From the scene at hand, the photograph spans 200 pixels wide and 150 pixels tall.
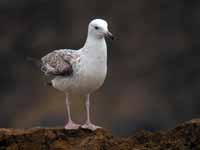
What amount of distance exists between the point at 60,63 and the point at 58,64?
0.03 m

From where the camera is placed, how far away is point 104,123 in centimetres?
3005

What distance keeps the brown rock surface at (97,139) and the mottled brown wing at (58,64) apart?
1203mm

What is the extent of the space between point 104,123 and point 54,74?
14449mm

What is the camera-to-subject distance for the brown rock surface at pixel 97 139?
541 inches

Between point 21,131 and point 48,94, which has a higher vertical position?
point 21,131

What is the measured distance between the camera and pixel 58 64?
50.9ft

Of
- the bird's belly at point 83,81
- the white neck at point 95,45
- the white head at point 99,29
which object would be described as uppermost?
the white head at point 99,29

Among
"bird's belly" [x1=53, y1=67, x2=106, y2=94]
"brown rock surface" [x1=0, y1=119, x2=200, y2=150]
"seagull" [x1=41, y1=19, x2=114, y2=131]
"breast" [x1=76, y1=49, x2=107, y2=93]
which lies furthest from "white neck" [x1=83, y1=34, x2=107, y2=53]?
"brown rock surface" [x1=0, y1=119, x2=200, y2=150]

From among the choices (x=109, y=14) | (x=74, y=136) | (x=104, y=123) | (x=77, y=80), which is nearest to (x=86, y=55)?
(x=77, y=80)

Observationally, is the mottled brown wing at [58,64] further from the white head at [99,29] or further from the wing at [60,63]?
the white head at [99,29]

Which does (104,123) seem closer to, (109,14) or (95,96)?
(95,96)

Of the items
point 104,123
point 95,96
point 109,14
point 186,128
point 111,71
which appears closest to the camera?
point 186,128

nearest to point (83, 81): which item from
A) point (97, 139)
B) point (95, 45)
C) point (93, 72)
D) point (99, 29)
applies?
point (93, 72)

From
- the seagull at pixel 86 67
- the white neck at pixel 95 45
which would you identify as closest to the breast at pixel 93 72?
the seagull at pixel 86 67
